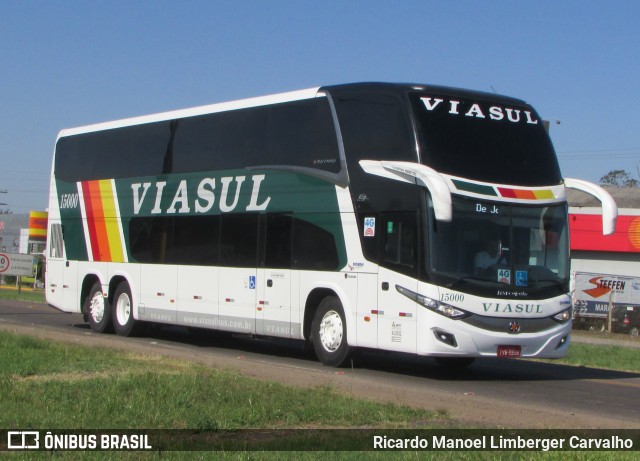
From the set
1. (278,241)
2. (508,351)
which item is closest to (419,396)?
(508,351)

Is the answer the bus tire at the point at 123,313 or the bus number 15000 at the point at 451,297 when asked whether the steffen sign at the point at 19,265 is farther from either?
the bus number 15000 at the point at 451,297

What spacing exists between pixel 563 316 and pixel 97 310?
11.5 m

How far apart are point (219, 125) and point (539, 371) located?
754 cm

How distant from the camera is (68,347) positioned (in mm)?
16625

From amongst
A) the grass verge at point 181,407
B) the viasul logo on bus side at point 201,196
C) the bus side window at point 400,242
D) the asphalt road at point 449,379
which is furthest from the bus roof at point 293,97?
the grass verge at point 181,407

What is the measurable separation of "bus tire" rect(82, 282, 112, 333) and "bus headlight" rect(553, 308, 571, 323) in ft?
35.6

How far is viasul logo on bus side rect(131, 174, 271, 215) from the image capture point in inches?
728

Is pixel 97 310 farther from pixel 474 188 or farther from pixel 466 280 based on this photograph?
pixel 474 188

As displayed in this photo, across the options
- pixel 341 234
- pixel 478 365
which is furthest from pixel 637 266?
pixel 341 234

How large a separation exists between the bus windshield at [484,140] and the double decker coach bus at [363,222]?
23 millimetres

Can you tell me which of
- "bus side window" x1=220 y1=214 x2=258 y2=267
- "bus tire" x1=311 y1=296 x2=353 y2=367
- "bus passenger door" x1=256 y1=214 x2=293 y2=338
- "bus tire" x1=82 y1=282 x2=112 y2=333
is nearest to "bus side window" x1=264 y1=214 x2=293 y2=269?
"bus passenger door" x1=256 y1=214 x2=293 y2=338

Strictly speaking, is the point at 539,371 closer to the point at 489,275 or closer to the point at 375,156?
the point at 489,275

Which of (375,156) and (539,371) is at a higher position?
(375,156)

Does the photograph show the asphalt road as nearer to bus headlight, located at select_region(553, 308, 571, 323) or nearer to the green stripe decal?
bus headlight, located at select_region(553, 308, 571, 323)
